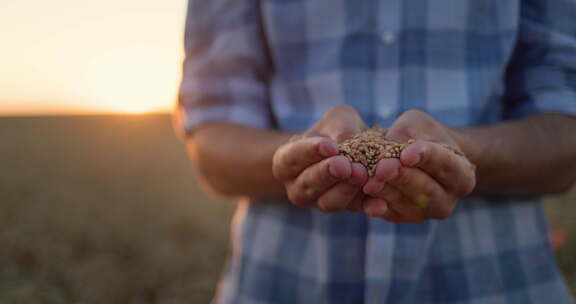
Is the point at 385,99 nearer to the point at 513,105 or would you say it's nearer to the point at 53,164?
the point at 513,105

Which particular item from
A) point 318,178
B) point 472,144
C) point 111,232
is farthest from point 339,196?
point 111,232

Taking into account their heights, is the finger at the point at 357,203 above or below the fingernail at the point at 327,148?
below

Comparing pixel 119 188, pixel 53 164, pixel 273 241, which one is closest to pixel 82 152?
pixel 53 164

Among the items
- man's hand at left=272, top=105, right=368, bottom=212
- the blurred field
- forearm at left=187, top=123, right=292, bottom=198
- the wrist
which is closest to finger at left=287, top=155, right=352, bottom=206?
man's hand at left=272, top=105, right=368, bottom=212

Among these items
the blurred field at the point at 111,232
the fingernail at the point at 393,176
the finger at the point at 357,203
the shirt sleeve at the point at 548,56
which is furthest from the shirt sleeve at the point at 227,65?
the blurred field at the point at 111,232

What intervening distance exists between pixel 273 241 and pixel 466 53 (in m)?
0.88

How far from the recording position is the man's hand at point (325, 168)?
1.00 metres

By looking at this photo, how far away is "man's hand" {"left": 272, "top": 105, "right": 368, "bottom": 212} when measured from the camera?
3.27 ft

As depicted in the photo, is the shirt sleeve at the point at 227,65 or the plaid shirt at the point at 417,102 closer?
the plaid shirt at the point at 417,102

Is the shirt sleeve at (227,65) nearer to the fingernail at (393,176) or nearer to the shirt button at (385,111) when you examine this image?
the shirt button at (385,111)

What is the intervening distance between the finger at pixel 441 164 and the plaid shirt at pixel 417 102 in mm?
298

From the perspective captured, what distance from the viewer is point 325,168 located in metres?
1.00

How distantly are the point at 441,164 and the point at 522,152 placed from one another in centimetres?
45

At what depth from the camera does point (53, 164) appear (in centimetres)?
1178
